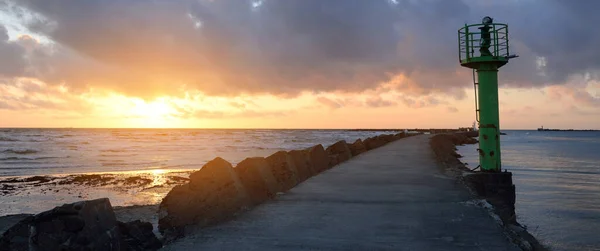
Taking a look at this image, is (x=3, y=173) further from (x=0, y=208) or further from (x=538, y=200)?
(x=538, y=200)

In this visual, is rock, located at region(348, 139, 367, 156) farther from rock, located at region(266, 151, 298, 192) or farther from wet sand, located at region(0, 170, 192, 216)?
rock, located at region(266, 151, 298, 192)

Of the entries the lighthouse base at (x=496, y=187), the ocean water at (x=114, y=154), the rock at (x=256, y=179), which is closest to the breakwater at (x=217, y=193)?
the rock at (x=256, y=179)

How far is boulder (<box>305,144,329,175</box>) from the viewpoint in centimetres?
1187

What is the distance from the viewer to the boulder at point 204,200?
5.93m

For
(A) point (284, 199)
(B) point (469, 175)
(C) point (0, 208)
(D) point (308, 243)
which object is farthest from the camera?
(C) point (0, 208)

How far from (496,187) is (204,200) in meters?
6.40

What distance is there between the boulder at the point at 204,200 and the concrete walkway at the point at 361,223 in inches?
9.4

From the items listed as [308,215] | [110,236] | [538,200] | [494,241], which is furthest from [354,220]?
[538,200]

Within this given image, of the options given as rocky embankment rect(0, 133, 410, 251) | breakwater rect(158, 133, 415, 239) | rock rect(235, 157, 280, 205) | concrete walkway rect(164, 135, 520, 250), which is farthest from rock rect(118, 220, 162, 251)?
rock rect(235, 157, 280, 205)

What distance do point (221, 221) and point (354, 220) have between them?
1.81 metres

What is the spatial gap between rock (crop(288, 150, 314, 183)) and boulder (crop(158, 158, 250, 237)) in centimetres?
336

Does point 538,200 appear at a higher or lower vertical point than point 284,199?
lower

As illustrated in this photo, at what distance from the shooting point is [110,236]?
428 centimetres

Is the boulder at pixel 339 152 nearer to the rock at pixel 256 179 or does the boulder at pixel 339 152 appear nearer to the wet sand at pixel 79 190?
the wet sand at pixel 79 190
